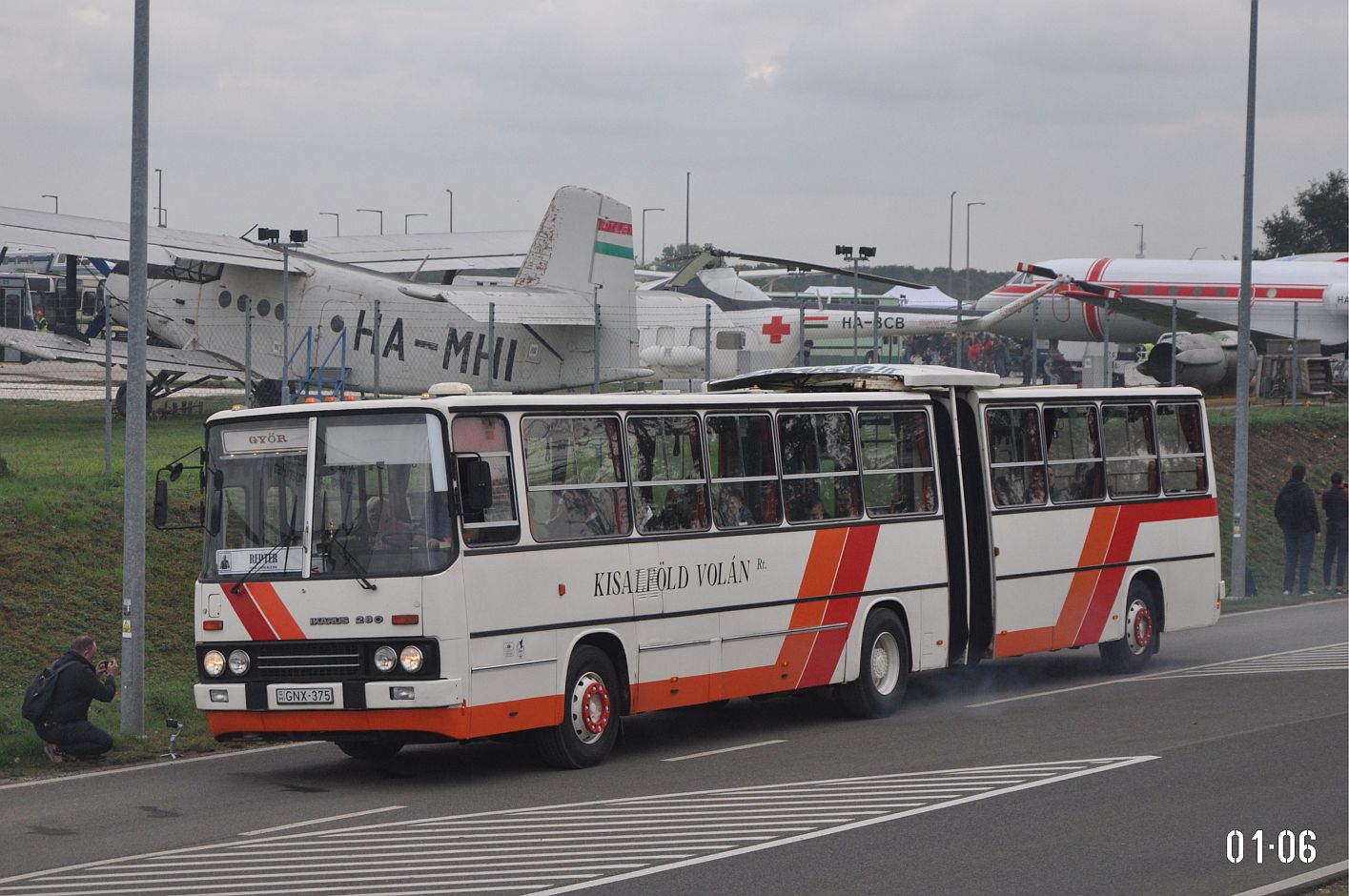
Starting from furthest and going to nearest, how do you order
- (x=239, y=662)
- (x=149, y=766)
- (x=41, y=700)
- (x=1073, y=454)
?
1. (x=1073, y=454)
2. (x=149, y=766)
3. (x=41, y=700)
4. (x=239, y=662)

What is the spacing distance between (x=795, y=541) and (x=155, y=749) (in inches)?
214

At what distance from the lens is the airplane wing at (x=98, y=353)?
29328 millimetres

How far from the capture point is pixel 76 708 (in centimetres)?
1320

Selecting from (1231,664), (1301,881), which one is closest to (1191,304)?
(1231,664)

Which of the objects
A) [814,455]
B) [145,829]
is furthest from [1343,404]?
[145,829]

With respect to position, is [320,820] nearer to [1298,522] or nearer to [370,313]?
[1298,522]

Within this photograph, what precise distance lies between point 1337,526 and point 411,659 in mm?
20094

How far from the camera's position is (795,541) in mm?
14672

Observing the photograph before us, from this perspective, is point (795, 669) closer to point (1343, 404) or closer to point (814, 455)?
point (814, 455)

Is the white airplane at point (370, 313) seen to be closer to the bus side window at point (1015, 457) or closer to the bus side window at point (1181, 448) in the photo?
the bus side window at point (1181, 448)

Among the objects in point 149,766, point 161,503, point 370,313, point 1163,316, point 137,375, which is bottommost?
point 149,766

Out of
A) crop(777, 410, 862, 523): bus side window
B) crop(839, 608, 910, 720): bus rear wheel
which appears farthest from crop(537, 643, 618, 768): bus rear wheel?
crop(839, 608, 910, 720): bus rear wheel
